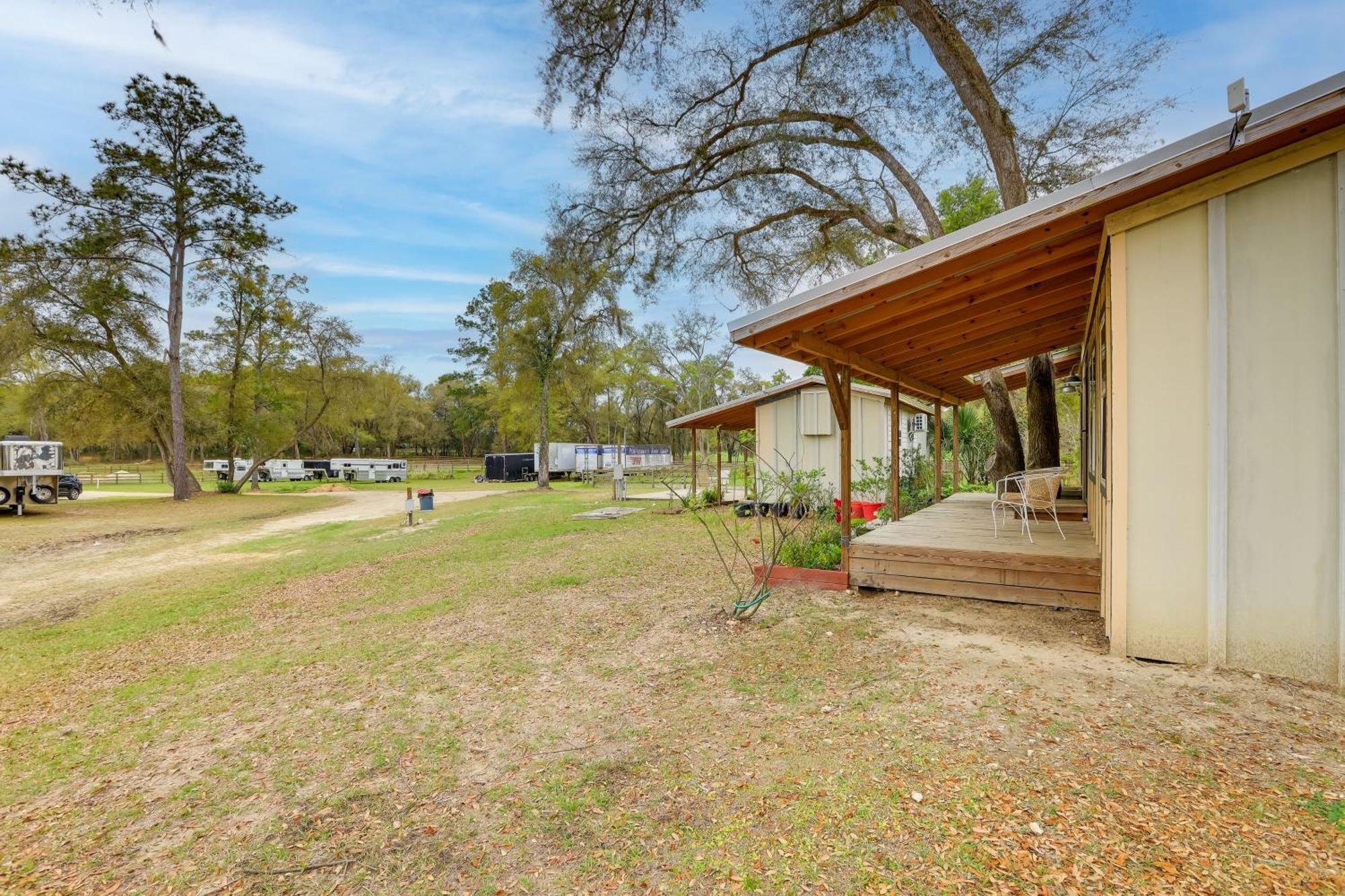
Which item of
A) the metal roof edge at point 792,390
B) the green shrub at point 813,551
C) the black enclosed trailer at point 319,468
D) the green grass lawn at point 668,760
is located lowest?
the green grass lawn at point 668,760

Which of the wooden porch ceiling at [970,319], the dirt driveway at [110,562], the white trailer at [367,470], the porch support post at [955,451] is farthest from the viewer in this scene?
the white trailer at [367,470]

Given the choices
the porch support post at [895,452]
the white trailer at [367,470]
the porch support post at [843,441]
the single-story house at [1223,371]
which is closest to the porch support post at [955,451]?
the porch support post at [895,452]

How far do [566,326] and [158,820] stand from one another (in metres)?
22.4

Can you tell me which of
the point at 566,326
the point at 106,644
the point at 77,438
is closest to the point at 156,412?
the point at 77,438

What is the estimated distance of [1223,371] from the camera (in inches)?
133

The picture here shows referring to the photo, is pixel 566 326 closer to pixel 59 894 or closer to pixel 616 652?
pixel 616 652

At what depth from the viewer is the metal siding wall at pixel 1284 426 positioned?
315 cm

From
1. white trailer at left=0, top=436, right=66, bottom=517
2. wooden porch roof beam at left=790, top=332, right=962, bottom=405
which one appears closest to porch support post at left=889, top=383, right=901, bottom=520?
wooden porch roof beam at left=790, top=332, right=962, bottom=405

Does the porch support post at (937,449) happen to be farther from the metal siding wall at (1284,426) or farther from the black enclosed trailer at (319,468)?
the black enclosed trailer at (319,468)

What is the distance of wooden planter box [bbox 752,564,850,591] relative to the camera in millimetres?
5734

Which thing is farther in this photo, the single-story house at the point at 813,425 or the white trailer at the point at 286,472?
the white trailer at the point at 286,472

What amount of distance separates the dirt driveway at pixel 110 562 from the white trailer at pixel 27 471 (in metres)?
5.79

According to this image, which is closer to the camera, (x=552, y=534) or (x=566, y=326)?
(x=552, y=534)

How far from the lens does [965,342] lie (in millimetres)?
7199
